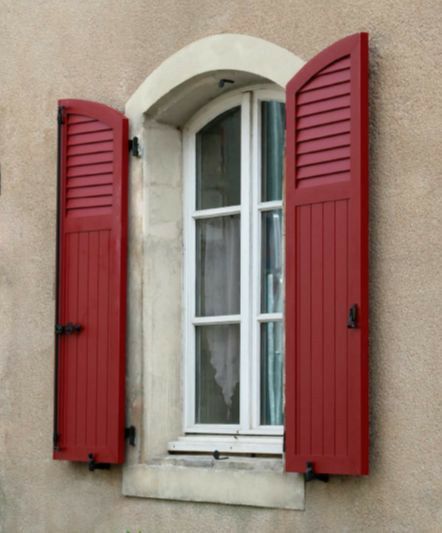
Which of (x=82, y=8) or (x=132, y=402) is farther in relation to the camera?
(x=82, y=8)

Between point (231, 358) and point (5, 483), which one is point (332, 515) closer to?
point (231, 358)

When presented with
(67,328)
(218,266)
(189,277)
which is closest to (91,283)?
(67,328)

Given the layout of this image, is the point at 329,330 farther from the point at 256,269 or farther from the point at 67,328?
the point at 67,328

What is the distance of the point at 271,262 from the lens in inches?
290

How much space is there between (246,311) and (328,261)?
88 centimetres

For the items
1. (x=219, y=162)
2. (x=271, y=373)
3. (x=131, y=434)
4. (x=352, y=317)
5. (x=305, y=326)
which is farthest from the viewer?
(x=219, y=162)

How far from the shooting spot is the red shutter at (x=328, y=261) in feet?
21.2

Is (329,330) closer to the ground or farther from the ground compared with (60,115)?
closer to the ground

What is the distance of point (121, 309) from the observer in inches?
300

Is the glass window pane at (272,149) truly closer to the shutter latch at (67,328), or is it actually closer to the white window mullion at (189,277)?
the white window mullion at (189,277)

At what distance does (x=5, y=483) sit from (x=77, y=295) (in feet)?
3.97

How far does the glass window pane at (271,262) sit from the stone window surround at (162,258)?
56 centimetres

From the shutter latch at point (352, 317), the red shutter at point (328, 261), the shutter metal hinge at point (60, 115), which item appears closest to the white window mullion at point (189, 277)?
the shutter metal hinge at point (60, 115)

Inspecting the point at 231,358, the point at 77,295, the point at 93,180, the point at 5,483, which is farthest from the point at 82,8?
the point at 5,483
